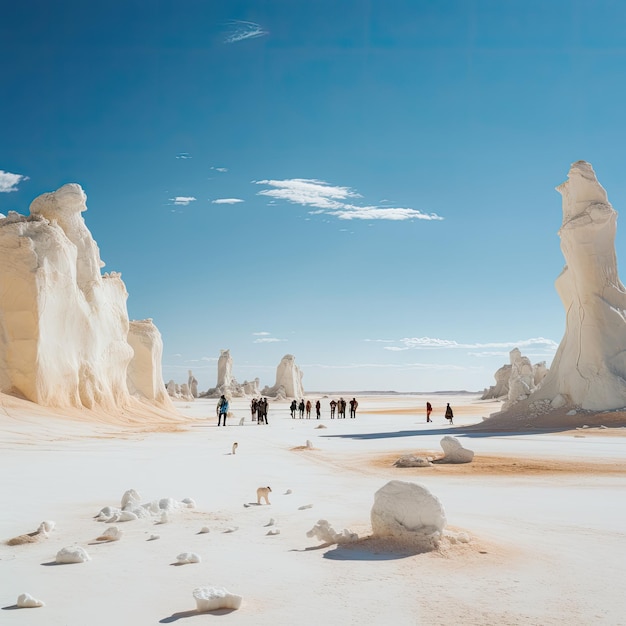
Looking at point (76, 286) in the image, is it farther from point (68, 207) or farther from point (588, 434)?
point (588, 434)

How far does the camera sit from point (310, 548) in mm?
7094

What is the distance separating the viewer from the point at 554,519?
345 inches

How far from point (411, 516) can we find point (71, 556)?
3493mm

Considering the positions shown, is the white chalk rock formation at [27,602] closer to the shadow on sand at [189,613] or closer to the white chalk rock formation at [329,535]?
the shadow on sand at [189,613]

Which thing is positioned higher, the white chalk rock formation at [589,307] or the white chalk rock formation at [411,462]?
the white chalk rock formation at [589,307]

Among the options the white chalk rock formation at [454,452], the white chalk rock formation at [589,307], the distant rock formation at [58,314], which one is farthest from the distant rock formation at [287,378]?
the white chalk rock formation at [454,452]

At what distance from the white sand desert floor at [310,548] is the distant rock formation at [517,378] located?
85.0 feet

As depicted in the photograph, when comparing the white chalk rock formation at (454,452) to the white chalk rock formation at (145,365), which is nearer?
the white chalk rock formation at (454,452)

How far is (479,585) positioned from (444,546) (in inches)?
45.2

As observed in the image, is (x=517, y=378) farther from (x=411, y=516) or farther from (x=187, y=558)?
(x=187, y=558)

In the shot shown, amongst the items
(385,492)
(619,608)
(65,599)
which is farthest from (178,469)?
(619,608)

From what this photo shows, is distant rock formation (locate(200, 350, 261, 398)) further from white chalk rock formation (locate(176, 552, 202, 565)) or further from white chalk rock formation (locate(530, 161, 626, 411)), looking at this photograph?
white chalk rock formation (locate(176, 552, 202, 565))

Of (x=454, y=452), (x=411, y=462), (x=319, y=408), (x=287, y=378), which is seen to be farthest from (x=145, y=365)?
(x=287, y=378)

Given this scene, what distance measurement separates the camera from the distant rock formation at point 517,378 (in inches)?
1832
